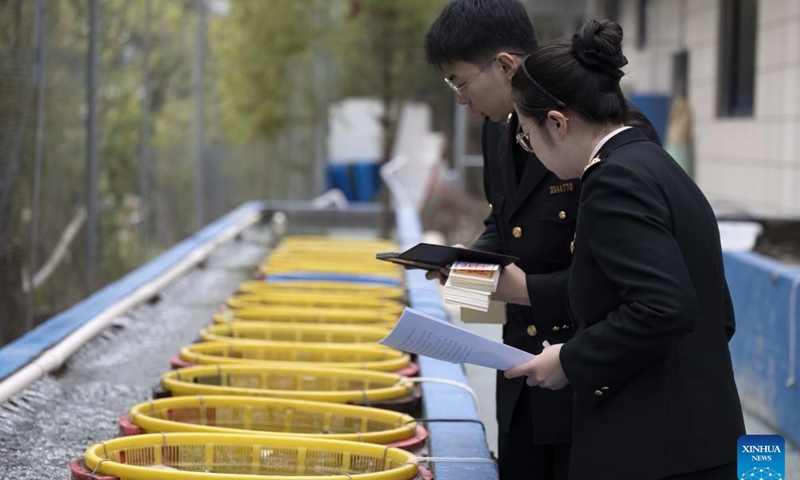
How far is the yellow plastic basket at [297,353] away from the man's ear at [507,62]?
1.99 metres

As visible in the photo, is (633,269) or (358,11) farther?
(358,11)

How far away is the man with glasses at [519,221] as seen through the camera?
3.15 m

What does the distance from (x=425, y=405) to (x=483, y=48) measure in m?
1.59

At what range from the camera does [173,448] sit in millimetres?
3588

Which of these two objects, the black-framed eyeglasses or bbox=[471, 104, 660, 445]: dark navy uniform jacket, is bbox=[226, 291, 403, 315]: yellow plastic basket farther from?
the black-framed eyeglasses

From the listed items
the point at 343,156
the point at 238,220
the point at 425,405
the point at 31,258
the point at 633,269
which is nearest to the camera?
the point at 633,269

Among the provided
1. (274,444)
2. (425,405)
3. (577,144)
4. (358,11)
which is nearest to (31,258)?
(425,405)

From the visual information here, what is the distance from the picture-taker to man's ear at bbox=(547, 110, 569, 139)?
99.7 inches

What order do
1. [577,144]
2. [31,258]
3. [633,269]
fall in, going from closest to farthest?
[633,269]
[577,144]
[31,258]

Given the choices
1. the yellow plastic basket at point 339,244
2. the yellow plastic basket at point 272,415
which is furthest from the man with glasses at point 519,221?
the yellow plastic basket at point 339,244

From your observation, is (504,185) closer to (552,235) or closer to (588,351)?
(552,235)

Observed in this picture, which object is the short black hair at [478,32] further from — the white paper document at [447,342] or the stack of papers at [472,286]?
the white paper document at [447,342]

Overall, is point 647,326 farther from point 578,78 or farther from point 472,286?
point 472,286

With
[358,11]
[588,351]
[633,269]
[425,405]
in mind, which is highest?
[358,11]
